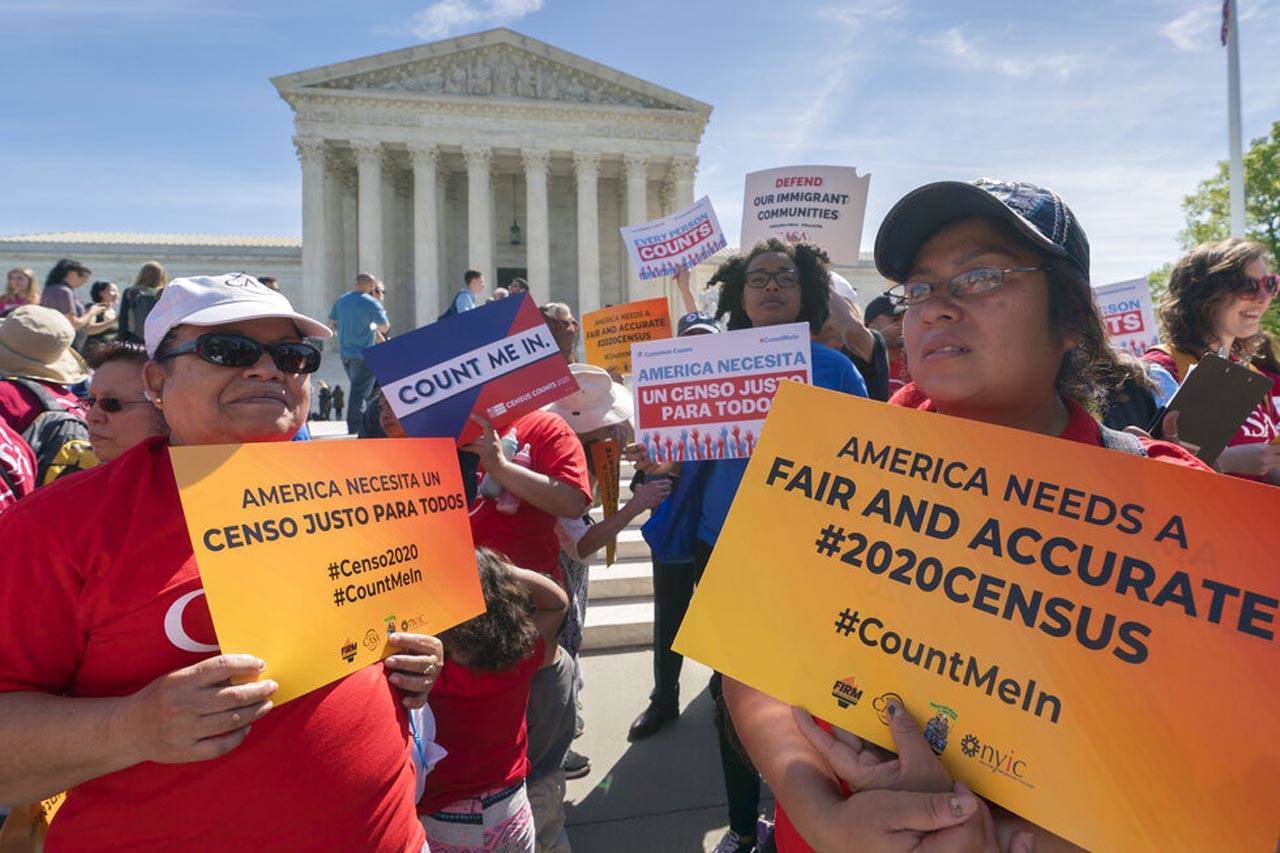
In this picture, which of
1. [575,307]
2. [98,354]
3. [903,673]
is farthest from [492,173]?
[903,673]

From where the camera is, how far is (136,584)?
53.3 inches

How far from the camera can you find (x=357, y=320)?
33.7 ft

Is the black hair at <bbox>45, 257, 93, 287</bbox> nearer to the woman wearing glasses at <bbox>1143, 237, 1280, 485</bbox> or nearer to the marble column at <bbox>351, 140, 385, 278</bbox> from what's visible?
the woman wearing glasses at <bbox>1143, 237, 1280, 485</bbox>

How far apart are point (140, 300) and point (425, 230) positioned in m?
26.3

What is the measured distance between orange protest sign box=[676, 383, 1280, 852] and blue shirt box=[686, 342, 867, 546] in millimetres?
1648

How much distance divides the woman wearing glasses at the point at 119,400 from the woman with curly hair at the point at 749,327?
2032 millimetres

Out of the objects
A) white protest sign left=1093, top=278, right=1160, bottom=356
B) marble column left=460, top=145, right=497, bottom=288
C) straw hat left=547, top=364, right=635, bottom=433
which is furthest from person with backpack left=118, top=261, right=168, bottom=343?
marble column left=460, top=145, right=497, bottom=288

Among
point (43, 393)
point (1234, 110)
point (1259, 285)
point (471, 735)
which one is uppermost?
point (1234, 110)

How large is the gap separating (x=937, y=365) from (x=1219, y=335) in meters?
2.64

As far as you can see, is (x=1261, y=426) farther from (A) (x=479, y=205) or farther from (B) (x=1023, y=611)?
(A) (x=479, y=205)

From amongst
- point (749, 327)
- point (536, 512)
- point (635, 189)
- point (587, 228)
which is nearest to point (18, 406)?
point (536, 512)

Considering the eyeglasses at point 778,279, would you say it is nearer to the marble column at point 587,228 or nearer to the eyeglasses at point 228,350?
the eyeglasses at point 228,350

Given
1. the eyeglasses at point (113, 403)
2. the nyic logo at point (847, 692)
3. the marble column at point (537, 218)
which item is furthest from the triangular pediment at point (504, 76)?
the nyic logo at point (847, 692)

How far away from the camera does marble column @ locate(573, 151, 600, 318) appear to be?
3300 cm
